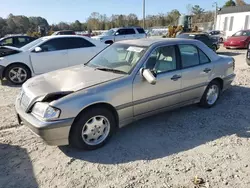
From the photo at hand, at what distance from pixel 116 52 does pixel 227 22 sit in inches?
1245

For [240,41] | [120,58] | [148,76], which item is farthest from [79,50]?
[240,41]

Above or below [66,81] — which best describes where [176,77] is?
below

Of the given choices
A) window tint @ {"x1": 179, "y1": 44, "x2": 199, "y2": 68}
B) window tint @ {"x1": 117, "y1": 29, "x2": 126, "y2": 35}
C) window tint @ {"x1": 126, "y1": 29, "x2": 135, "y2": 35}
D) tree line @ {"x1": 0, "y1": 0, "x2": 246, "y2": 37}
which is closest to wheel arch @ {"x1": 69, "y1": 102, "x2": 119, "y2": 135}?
window tint @ {"x1": 179, "y1": 44, "x2": 199, "y2": 68}

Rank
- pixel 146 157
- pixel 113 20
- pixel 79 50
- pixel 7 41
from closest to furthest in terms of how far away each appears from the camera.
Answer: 1. pixel 146 157
2. pixel 79 50
3. pixel 7 41
4. pixel 113 20

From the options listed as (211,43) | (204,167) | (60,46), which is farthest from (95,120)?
(211,43)

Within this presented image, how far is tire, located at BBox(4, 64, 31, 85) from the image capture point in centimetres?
727

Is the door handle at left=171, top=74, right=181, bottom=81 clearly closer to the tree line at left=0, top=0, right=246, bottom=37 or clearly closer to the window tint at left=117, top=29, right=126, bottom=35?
the window tint at left=117, top=29, right=126, bottom=35

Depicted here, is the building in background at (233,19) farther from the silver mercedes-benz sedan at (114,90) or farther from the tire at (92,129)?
the tire at (92,129)

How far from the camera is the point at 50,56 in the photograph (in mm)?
7785

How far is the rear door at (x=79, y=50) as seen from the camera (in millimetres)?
8211

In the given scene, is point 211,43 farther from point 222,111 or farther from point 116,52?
point 116,52

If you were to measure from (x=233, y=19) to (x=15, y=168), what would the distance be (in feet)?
108

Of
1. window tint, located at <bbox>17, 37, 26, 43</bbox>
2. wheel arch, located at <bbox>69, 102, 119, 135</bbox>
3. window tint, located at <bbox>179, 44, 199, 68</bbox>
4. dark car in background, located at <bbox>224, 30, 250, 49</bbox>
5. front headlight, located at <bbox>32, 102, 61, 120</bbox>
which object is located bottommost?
dark car in background, located at <bbox>224, 30, 250, 49</bbox>

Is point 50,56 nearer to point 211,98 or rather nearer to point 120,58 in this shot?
point 120,58
